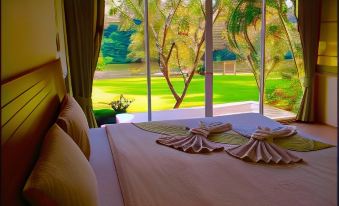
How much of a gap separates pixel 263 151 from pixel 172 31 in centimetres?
269

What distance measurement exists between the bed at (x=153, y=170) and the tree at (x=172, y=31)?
2.11 metres

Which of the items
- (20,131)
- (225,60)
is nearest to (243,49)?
(225,60)

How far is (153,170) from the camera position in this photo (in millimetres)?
1974

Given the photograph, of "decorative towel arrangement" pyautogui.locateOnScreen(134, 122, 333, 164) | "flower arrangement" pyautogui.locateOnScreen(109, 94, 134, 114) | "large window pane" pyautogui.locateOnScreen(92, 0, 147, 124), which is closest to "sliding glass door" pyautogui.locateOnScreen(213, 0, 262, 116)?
"large window pane" pyautogui.locateOnScreen(92, 0, 147, 124)

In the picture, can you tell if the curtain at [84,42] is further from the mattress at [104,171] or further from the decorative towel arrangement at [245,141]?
the decorative towel arrangement at [245,141]

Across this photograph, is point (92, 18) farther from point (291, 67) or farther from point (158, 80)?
point (291, 67)

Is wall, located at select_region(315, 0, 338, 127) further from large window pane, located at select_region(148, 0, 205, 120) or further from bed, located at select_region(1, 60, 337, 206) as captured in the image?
bed, located at select_region(1, 60, 337, 206)

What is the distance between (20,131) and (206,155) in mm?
1313

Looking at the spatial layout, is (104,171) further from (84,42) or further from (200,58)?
(200,58)

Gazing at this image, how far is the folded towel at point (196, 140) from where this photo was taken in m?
2.32

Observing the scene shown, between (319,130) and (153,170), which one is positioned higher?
(153,170)

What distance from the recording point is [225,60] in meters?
4.78

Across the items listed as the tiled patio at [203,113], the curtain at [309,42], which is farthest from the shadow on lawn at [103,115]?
the curtain at [309,42]

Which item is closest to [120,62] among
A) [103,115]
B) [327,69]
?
[103,115]
